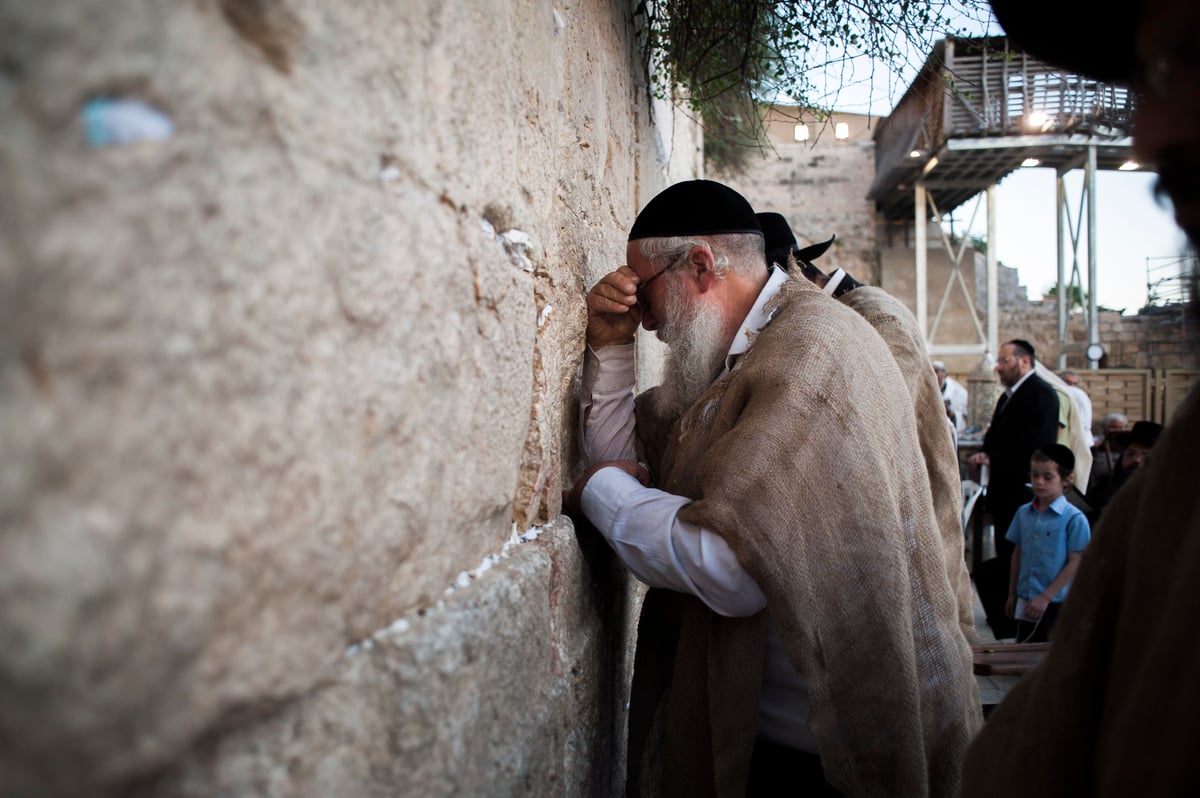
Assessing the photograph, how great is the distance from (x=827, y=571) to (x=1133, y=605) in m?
0.78

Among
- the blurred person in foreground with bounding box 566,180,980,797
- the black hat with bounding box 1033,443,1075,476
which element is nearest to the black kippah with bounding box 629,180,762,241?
the blurred person in foreground with bounding box 566,180,980,797

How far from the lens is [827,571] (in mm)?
1533

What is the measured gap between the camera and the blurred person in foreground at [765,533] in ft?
5.01

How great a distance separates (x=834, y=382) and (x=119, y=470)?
4.53ft

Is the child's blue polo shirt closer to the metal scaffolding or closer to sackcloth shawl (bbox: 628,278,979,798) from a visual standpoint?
sackcloth shawl (bbox: 628,278,979,798)

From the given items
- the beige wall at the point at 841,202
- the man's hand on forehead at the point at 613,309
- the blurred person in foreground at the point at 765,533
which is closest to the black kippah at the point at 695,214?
the blurred person in foreground at the point at 765,533

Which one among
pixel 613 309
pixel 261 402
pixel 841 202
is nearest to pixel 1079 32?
pixel 261 402

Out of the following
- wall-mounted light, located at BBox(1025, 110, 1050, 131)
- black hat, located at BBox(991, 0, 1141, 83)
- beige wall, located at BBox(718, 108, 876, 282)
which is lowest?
black hat, located at BBox(991, 0, 1141, 83)

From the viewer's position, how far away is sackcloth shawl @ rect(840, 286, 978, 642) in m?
2.43

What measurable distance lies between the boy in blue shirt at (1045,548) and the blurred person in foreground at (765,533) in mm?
2786

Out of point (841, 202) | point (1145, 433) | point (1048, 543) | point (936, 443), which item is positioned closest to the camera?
point (936, 443)

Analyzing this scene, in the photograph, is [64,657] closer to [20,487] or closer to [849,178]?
[20,487]

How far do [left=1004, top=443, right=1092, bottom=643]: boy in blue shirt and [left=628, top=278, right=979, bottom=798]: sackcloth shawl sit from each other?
2.83 m

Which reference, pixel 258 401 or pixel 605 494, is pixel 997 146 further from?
pixel 258 401
